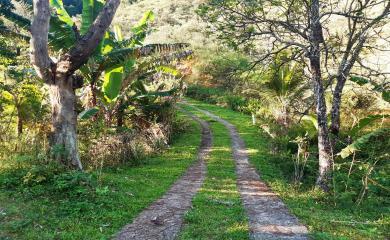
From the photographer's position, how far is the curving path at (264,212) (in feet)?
24.0

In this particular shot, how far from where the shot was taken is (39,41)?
8.83m

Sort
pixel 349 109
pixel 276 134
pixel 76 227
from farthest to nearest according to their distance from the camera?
pixel 276 134
pixel 349 109
pixel 76 227

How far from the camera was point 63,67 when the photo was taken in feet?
30.7

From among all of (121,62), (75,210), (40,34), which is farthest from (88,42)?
(75,210)

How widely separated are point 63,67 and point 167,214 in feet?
14.1

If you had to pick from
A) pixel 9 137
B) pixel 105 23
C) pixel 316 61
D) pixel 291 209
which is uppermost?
pixel 105 23

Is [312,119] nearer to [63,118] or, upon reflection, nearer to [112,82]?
[112,82]

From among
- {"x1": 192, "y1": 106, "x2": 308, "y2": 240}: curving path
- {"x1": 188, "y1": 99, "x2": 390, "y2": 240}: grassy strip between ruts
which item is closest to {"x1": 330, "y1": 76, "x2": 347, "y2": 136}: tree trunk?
{"x1": 188, "y1": 99, "x2": 390, "y2": 240}: grassy strip between ruts

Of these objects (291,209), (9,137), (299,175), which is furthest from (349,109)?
(9,137)

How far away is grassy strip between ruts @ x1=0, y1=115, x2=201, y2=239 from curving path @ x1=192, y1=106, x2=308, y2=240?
92.8 inches

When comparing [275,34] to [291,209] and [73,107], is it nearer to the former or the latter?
[291,209]

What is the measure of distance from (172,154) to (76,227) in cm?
977

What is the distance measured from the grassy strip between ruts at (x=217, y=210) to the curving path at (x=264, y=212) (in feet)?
0.67

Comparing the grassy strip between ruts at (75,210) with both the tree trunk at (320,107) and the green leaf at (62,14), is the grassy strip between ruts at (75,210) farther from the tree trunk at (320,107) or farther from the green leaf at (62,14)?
the green leaf at (62,14)
